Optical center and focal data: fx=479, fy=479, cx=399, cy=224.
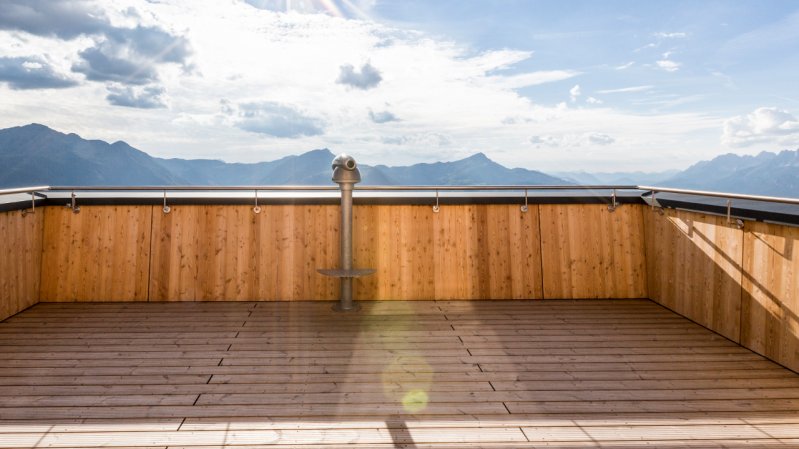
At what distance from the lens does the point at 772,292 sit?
4.09 metres

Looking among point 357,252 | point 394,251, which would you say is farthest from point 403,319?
point 357,252

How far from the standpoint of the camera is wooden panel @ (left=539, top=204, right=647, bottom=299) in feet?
20.2

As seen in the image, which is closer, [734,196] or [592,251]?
[734,196]

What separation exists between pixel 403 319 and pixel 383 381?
5.75ft

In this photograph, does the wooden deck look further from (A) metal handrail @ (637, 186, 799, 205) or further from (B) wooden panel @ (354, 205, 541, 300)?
(A) metal handrail @ (637, 186, 799, 205)

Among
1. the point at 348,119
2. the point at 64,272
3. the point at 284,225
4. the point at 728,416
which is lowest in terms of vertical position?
the point at 728,416

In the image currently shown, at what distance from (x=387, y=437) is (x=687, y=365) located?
105 inches

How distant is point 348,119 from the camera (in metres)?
16.8

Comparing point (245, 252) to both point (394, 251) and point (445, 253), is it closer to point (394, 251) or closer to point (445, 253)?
point (394, 251)

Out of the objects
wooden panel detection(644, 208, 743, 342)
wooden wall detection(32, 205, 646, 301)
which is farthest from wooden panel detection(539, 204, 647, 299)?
wooden panel detection(644, 208, 743, 342)

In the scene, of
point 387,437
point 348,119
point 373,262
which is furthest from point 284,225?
point 348,119

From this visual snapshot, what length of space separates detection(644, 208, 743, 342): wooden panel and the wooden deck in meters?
0.19

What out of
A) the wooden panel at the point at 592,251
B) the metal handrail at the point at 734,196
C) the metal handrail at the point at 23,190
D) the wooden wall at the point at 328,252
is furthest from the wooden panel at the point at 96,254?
the metal handrail at the point at 734,196

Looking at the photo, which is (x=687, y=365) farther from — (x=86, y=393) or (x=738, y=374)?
(x=86, y=393)
